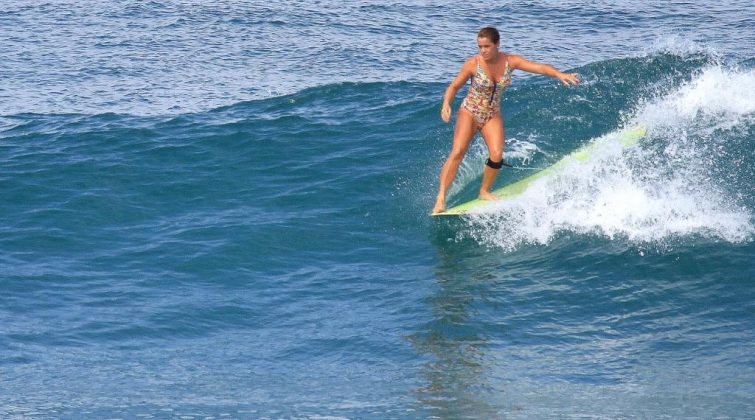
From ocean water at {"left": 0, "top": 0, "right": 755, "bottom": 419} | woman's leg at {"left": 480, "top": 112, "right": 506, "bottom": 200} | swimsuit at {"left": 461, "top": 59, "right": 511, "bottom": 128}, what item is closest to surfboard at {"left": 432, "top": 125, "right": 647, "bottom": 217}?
ocean water at {"left": 0, "top": 0, "right": 755, "bottom": 419}

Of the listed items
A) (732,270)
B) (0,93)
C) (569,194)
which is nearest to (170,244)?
(569,194)

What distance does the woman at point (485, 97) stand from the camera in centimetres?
1042

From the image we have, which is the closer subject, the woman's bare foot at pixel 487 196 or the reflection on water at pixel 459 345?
the reflection on water at pixel 459 345

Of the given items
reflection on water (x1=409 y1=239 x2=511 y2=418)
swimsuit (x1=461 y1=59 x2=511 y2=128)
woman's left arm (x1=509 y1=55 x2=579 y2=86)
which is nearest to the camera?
reflection on water (x1=409 y1=239 x2=511 y2=418)

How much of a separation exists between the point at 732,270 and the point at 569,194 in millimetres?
2006

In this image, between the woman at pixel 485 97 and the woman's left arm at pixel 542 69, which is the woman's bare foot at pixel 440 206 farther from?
the woman's left arm at pixel 542 69

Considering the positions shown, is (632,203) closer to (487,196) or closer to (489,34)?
(487,196)

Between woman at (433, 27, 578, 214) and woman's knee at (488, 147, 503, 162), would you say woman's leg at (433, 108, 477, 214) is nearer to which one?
woman at (433, 27, 578, 214)

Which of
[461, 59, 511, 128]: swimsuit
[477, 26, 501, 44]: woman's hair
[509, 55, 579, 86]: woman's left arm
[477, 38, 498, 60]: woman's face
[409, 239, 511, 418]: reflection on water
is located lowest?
[409, 239, 511, 418]: reflection on water

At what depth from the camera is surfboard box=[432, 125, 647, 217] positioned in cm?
1138

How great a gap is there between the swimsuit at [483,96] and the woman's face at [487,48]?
22 centimetres

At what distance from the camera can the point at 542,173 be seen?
468 inches

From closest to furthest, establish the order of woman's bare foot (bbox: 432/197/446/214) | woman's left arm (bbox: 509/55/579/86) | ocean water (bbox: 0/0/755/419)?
1. ocean water (bbox: 0/0/755/419)
2. woman's left arm (bbox: 509/55/579/86)
3. woman's bare foot (bbox: 432/197/446/214)

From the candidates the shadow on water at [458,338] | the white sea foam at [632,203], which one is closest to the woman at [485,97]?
the white sea foam at [632,203]
